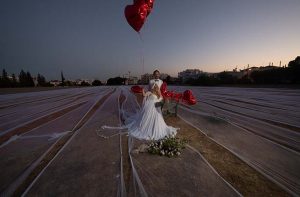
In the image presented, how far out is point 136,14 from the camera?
6.45 meters

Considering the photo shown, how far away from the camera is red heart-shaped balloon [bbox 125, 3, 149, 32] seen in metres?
6.38

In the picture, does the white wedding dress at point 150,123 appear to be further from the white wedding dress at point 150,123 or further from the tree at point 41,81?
the tree at point 41,81

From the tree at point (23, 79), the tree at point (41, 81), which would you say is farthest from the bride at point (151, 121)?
the tree at point (41, 81)

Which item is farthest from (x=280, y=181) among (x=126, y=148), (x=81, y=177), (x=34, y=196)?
(x=34, y=196)

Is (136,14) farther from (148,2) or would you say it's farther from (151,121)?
(151,121)

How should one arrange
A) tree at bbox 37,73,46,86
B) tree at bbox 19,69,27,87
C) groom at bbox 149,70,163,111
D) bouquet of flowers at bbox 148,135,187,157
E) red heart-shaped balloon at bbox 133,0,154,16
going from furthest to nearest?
tree at bbox 37,73,46,86 < tree at bbox 19,69,27,87 < groom at bbox 149,70,163,111 < red heart-shaped balloon at bbox 133,0,154,16 < bouquet of flowers at bbox 148,135,187,157

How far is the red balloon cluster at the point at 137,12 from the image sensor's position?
6.37 m

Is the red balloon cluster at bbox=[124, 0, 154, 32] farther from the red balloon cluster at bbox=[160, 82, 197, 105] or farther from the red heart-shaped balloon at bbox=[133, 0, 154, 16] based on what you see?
the red balloon cluster at bbox=[160, 82, 197, 105]

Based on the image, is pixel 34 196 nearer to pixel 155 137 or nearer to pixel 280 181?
pixel 155 137

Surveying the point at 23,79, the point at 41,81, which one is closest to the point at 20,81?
the point at 23,79

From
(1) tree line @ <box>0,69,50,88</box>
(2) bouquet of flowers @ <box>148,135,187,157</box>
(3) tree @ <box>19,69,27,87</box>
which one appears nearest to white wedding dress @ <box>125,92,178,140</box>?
(2) bouquet of flowers @ <box>148,135,187,157</box>

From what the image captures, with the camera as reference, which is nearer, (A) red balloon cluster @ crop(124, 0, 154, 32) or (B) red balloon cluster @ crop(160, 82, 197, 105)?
(A) red balloon cluster @ crop(124, 0, 154, 32)

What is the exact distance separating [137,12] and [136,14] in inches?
3.2

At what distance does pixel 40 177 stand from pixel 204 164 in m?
3.75
